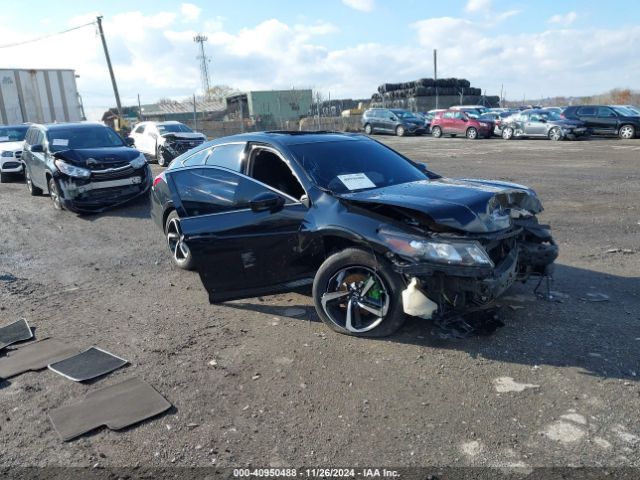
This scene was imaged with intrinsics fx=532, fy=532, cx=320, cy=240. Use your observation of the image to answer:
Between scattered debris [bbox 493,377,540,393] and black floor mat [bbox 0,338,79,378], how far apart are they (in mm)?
3295

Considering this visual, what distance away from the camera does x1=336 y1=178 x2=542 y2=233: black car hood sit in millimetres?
3898

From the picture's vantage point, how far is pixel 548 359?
383 centimetres

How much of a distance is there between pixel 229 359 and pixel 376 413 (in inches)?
53.3

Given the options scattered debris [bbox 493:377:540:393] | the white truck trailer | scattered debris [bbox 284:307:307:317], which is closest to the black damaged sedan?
scattered debris [bbox 284:307:307:317]

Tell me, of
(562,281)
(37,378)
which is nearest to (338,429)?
(37,378)

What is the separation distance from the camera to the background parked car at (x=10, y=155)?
51.9ft

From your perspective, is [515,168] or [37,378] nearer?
[37,378]

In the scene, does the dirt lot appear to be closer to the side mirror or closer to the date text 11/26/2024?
the date text 11/26/2024

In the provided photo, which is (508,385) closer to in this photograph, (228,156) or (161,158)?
(228,156)

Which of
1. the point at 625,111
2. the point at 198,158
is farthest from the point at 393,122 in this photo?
the point at 198,158

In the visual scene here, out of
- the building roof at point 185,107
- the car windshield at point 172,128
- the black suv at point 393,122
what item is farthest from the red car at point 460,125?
the building roof at point 185,107

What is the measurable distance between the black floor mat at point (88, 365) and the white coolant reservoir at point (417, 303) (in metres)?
2.23

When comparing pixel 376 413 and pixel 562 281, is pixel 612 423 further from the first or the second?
pixel 562 281

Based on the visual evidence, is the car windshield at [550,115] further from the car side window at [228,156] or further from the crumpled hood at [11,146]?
the car side window at [228,156]
